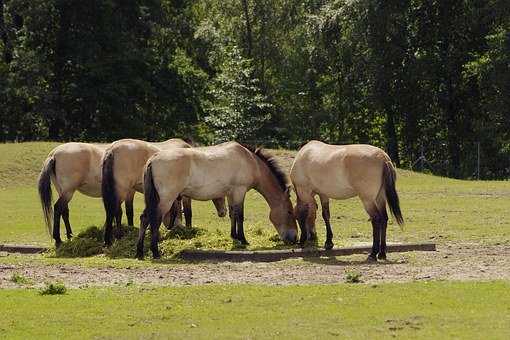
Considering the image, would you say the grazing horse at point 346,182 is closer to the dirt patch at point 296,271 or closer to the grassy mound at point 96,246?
the dirt patch at point 296,271

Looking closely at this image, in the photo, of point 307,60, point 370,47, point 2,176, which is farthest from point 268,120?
point 2,176

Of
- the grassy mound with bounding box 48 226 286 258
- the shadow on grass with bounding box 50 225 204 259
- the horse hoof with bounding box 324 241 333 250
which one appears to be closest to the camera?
the horse hoof with bounding box 324 241 333 250

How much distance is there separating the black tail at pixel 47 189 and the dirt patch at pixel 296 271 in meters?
3.54

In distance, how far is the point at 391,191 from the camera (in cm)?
1942

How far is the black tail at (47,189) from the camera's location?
22.5 meters

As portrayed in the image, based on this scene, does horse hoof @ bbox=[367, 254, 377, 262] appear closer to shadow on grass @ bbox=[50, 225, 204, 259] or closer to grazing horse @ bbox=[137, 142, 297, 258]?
grazing horse @ bbox=[137, 142, 297, 258]

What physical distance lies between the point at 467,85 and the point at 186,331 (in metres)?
49.5

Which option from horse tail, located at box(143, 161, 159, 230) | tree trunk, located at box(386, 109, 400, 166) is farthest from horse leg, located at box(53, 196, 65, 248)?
tree trunk, located at box(386, 109, 400, 166)

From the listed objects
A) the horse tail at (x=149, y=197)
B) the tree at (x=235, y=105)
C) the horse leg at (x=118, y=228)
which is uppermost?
the tree at (x=235, y=105)

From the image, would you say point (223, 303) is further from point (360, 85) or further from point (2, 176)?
point (360, 85)

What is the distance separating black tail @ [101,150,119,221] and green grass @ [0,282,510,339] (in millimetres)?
6074

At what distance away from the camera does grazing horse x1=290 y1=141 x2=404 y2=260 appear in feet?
64.0

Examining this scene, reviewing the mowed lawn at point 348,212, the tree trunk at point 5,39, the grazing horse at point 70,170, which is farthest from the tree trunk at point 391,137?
the grazing horse at point 70,170

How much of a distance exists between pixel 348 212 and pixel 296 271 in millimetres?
13073
